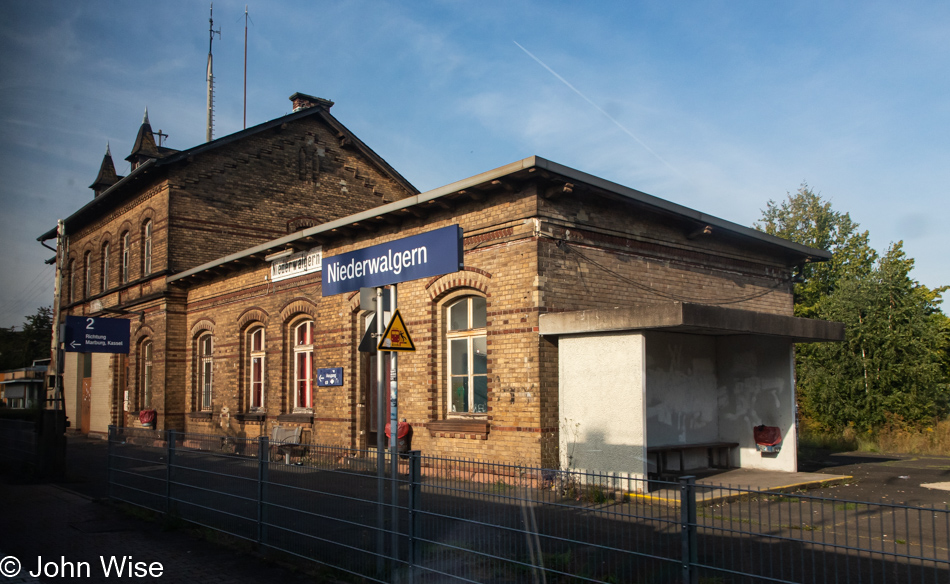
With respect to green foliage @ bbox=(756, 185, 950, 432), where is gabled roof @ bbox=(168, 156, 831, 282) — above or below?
above

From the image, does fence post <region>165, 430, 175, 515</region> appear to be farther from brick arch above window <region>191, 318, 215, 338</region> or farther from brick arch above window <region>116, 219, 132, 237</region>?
brick arch above window <region>116, 219, 132, 237</region>

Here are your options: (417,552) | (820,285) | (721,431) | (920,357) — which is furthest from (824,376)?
(417,552)

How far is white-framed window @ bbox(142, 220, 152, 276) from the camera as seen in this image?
22.5 meters

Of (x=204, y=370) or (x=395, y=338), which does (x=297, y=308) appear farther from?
(x=395, y=338)

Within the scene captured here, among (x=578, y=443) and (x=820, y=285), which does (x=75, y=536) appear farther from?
(x=820, y=285)

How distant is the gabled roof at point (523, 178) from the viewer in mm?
10812

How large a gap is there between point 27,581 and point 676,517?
6.02 metres

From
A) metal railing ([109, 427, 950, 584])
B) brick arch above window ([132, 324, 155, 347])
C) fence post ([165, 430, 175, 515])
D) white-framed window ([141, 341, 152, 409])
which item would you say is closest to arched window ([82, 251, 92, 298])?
brick arch above window ([132, 324, 155, 347])

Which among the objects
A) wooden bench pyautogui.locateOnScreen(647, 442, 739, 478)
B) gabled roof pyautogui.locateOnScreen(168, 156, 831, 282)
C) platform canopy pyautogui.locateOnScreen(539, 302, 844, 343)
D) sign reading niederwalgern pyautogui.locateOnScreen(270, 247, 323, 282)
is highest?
gabled roof pyautogui.locateOnScreen(168, 156, 831, 282)

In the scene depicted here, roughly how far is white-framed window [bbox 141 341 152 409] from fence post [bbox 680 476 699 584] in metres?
21.1

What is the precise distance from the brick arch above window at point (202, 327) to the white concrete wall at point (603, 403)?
491 inches

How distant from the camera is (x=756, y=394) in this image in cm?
1251

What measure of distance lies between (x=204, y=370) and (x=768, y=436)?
1558 cm

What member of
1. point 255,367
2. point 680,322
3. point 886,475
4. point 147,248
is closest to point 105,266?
point 147,248
